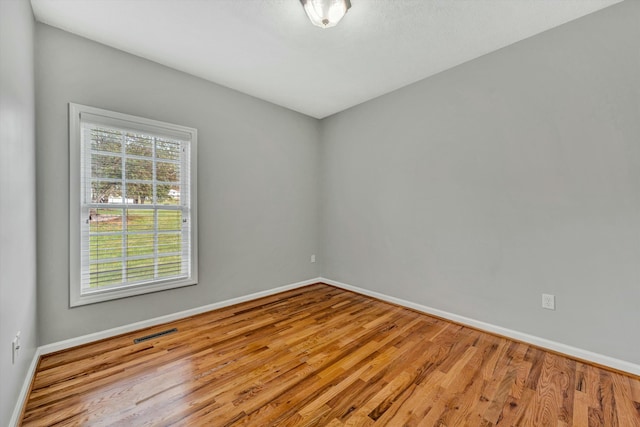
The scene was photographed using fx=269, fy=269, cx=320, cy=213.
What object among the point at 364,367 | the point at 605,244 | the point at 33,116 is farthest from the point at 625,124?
the point at 33,116

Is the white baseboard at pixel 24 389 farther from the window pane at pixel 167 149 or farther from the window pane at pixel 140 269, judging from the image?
the window pane at pixel 167 149

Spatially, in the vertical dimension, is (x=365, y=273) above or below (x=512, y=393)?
above

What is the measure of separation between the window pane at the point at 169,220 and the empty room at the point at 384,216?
0.5 inches

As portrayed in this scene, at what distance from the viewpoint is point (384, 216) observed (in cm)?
346

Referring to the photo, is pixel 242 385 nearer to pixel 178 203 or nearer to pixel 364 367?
pixel 364 367

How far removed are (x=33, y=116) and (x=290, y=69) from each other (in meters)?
2.15

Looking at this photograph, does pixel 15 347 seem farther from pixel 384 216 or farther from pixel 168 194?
pixel 384 216

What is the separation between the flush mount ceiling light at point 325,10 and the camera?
184cm

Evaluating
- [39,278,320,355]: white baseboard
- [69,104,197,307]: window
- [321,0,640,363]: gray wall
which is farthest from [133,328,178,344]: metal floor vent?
[321,0,640,363]: gray wall

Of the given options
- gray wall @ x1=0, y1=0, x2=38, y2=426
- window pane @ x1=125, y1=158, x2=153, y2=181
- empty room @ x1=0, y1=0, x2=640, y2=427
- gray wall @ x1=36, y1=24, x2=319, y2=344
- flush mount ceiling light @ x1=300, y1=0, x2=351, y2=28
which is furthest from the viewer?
window pane @ x1=125, y1=158, x2=153, y2=181

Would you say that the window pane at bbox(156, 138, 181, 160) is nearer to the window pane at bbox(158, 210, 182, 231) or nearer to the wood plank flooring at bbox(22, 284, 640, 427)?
the window pane at bbox(158, 210, 182, 231)

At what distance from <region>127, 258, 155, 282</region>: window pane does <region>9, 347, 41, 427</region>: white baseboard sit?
776 mm

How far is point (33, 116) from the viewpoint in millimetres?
2012

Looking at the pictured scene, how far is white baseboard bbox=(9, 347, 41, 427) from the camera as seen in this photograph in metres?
1.43
